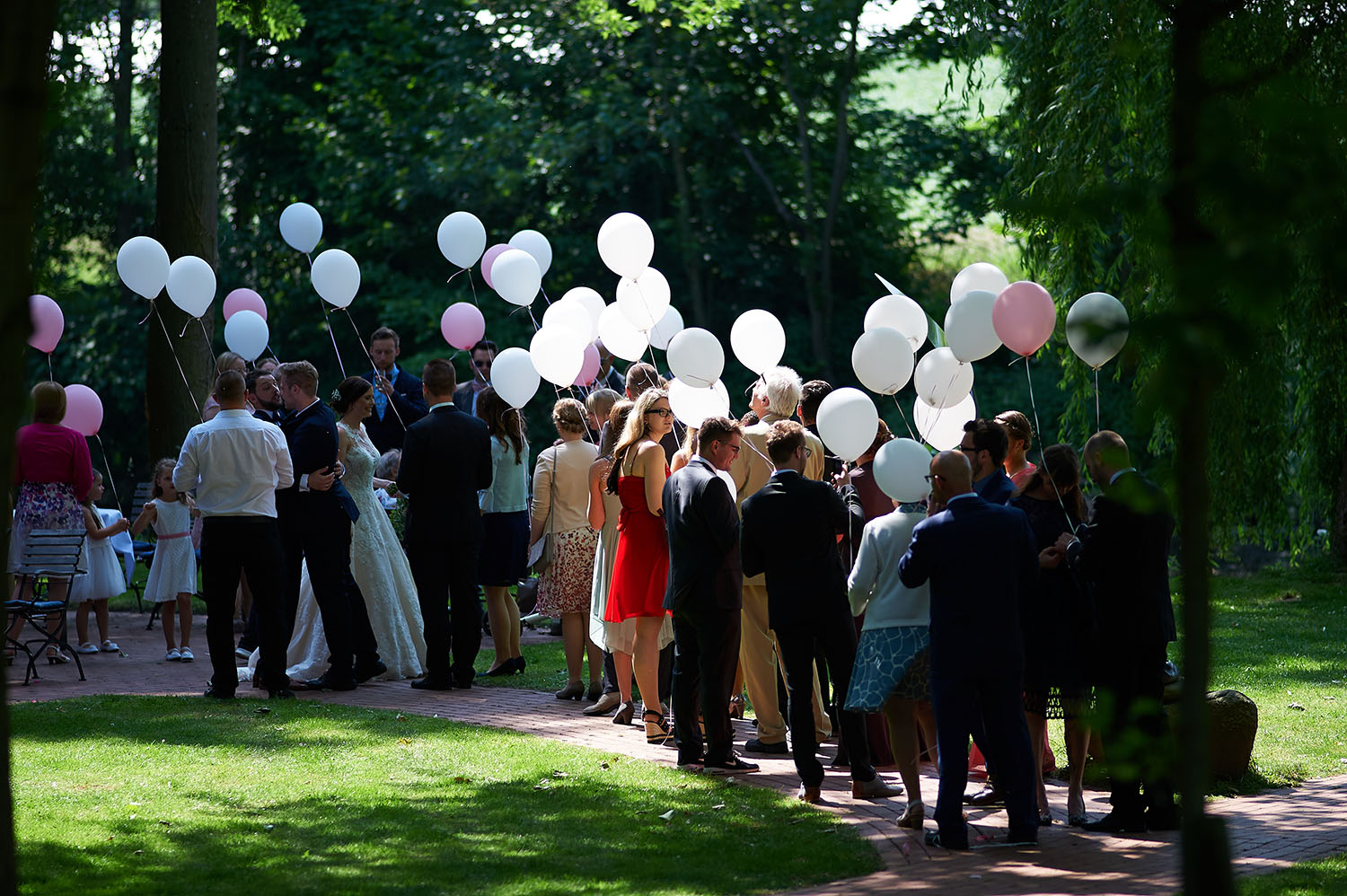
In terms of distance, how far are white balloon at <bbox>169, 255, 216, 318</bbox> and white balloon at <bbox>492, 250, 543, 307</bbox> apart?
252 centimetres

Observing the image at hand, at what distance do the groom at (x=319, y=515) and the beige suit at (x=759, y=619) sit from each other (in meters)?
3.12

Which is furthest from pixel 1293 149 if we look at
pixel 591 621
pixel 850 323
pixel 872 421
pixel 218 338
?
pixel 850 323

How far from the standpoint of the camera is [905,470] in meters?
6.63

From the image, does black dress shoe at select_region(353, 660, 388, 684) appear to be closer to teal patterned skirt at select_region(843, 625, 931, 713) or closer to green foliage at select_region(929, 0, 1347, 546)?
teal patterned skirt at select_region(843, 625, 931, 713)

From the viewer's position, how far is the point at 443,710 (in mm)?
9391

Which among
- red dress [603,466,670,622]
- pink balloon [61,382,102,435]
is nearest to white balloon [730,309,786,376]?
red dress [603,466,670,622]

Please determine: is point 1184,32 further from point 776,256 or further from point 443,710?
point 776,256

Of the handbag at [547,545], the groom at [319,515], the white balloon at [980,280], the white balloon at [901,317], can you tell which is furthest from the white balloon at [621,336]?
the white balloon at [980,280]

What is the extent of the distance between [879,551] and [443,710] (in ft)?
13.1

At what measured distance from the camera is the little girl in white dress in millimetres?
11477

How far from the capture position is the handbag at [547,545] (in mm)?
9883

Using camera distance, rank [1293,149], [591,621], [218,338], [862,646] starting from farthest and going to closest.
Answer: [218,338], [591,621], [862,646], [1293,149]

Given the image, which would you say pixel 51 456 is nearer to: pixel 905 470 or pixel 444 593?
pixel 444 593

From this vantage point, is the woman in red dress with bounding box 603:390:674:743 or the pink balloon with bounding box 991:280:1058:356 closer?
the pink balloon with bounding box 991:280:1058:356
